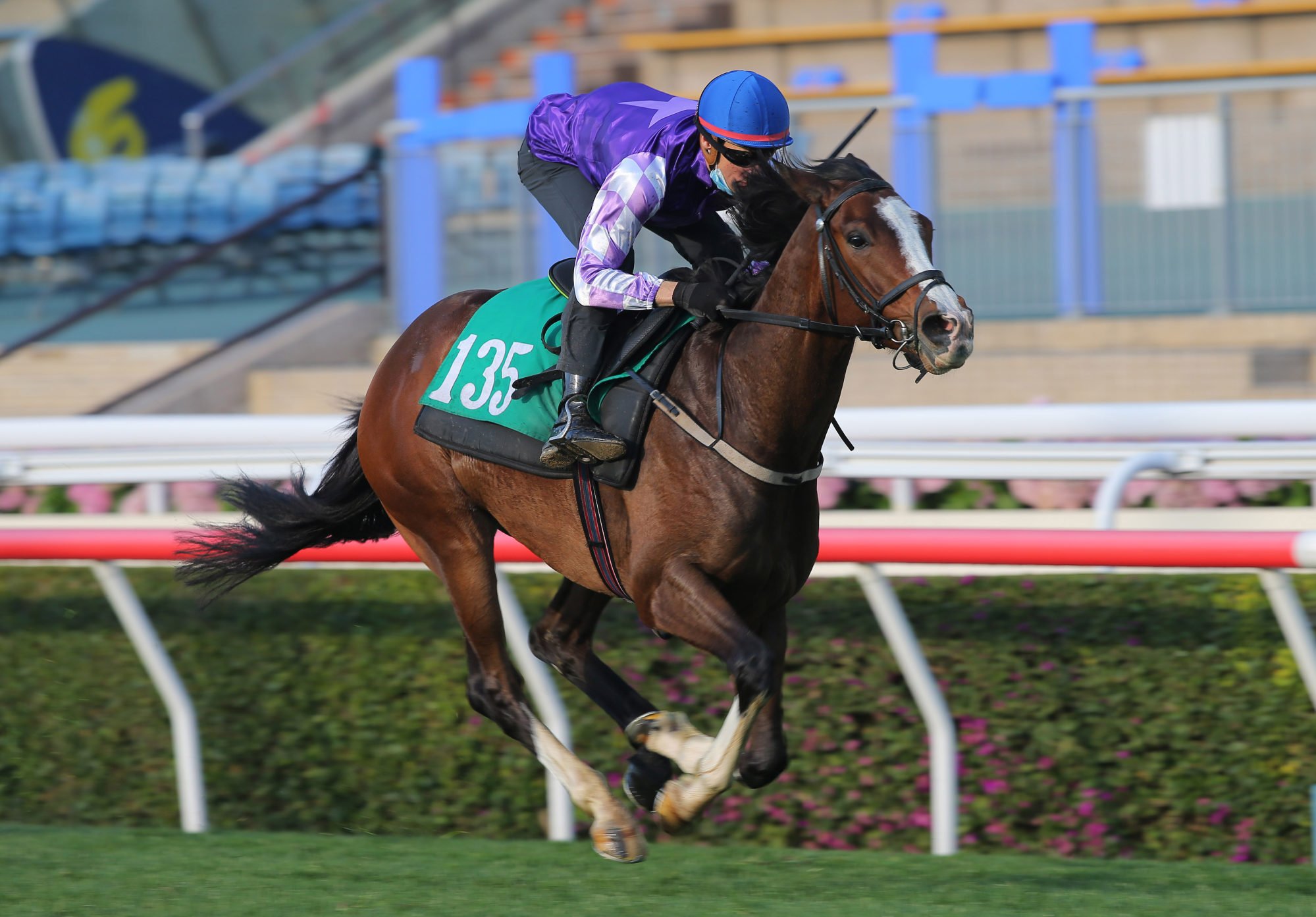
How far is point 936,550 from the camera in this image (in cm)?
360

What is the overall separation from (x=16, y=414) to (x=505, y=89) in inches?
210

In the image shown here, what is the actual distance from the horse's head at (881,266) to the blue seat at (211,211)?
31.6 ft

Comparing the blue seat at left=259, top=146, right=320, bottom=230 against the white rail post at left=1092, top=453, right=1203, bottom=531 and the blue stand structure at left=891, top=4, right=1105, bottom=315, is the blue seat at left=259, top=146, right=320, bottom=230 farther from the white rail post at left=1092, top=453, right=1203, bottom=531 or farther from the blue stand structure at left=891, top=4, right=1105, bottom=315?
the white rail post at left=1092, top=453, right=1203, bottom=531

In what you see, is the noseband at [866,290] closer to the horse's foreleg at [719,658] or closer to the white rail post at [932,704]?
the horse's foreleg at [719,658]

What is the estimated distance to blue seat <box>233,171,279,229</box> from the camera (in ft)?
40.1

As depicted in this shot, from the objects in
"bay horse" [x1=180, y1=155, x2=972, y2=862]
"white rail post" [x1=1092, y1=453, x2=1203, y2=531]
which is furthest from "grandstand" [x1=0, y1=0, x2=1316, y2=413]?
"bay horse" [x1=180, y1=155, x2=972, y2=862]

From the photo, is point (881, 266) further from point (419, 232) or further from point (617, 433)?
point (419, 232)

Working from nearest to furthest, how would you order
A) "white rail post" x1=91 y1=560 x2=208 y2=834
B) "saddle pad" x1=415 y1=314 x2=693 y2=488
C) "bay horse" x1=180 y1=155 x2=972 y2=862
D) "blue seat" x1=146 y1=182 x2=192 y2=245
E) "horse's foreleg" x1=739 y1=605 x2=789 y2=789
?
"bay horse" x1=180 y1=155 x2=972 y2=862 → "horse's foreleg" x1=739 y1=605 x2=789 y2=789 → "saddle pad" x1=415 y1=314 x2=693 y2=488 → "white rail post" x1=91 y1=560 x2=208 y2=834 → "blue seat" x1=146 y1=182 x2=192 y2=245

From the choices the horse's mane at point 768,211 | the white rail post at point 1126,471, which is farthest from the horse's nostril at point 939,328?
the white rail post at point 1126,471

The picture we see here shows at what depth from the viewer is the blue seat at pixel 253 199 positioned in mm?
12234

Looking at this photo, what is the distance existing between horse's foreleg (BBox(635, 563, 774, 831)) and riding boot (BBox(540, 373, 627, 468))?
28 centimetres

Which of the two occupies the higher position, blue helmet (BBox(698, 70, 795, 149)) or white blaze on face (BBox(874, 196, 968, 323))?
blue helmet (BBox(698, 70, 795, 149))

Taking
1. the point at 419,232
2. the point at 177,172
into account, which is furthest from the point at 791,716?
the point at 177,172

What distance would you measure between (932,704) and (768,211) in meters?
1.23
